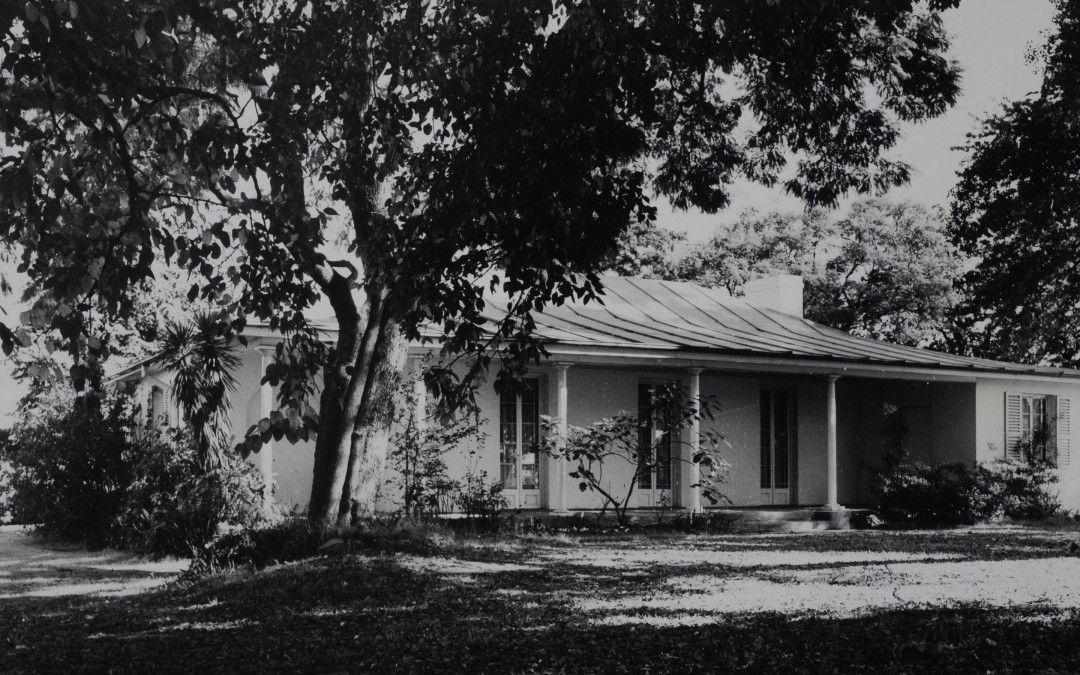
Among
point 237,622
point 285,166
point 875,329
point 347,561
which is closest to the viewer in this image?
point 285,166

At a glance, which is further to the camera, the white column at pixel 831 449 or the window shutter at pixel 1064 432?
the window shutter at pixel 1064 432

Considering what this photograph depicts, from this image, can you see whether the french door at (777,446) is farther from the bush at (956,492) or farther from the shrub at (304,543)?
the shrub at (304,543)

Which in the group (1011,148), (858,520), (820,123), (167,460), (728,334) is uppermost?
(1011,148)

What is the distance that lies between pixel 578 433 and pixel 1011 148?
375 inches

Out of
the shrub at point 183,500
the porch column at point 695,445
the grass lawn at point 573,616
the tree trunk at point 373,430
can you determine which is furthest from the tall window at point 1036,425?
the shrub at point 183,500

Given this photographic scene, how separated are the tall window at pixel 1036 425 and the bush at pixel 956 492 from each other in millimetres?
1170

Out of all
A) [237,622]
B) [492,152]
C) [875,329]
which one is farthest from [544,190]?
[875,329]

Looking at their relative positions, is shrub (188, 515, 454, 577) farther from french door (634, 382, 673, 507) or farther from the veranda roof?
french door (634, 382, 673, 507)

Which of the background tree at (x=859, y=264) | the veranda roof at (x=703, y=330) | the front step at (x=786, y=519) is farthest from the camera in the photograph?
the background tree at (x=859, y=264)

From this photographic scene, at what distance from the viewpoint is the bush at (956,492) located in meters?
18.9

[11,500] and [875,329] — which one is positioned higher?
[875,329]

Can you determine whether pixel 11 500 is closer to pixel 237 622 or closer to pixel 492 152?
pixel 237 622

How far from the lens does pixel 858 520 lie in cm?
1961

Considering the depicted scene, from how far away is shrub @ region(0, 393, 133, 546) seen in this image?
653 inches
